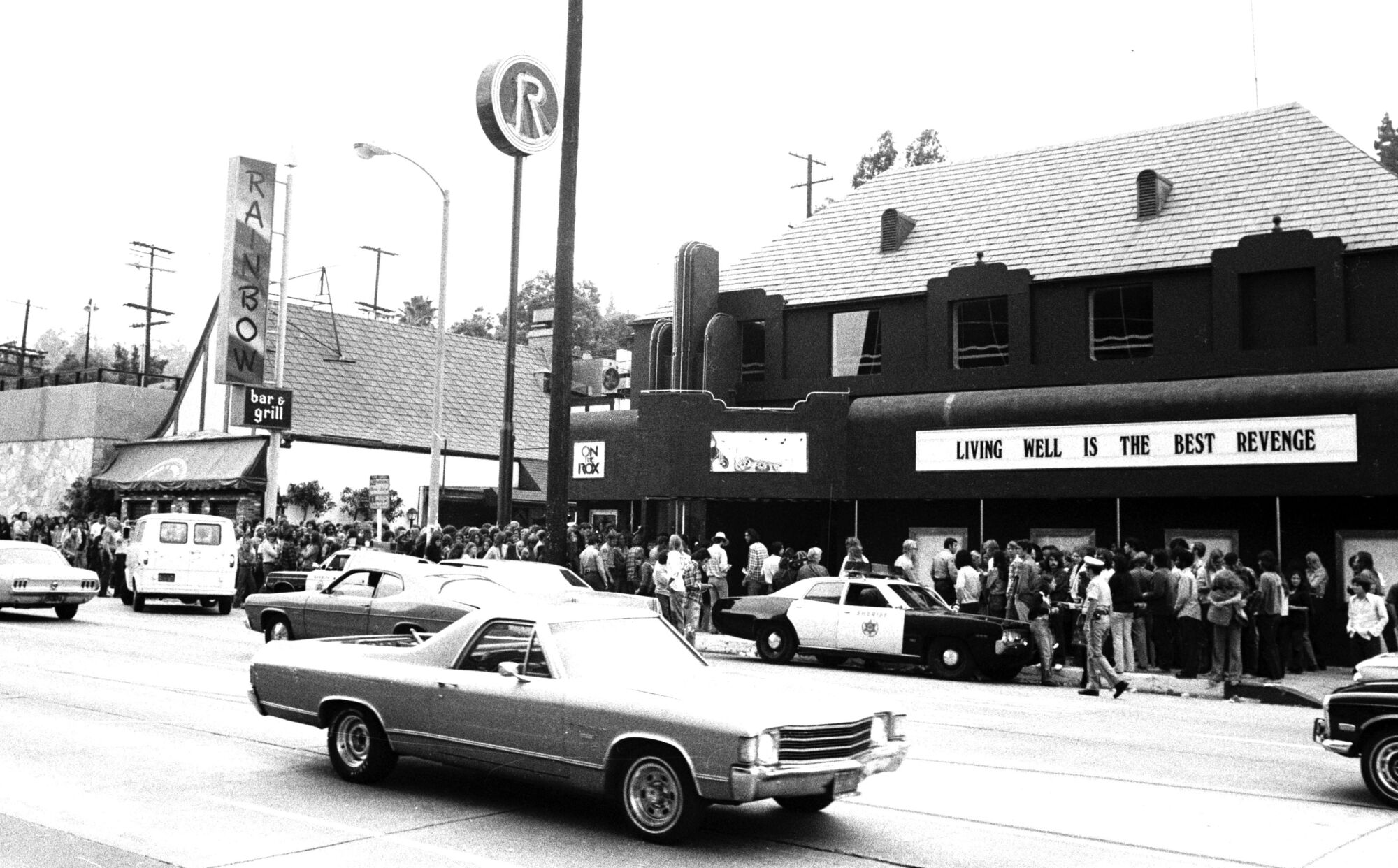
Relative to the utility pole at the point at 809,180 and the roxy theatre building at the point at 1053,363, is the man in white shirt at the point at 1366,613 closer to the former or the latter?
the roxy theatre building at the point at 1053,363

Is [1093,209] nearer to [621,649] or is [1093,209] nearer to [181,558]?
[181,558]

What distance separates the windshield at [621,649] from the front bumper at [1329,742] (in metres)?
4.76

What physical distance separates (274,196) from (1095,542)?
2465 cm

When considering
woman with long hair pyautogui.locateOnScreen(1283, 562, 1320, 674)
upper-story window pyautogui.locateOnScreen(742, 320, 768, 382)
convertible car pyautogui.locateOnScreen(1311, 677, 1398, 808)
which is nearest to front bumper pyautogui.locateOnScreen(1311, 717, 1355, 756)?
convertible car pyautogui.locateOnScreen(1311, 677, 1398, 808)

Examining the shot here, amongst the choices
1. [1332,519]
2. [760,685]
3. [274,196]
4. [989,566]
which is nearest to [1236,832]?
[760,685]

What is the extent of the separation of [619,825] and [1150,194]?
825 inches

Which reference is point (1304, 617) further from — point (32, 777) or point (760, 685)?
point (32, 777)

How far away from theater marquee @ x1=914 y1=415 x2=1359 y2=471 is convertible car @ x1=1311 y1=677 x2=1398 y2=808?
11.9m

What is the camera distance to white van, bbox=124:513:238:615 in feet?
82.8

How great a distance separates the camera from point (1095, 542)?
925 inches

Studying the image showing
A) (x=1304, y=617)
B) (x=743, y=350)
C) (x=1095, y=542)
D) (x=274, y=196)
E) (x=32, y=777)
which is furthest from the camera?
(x=274, y=196)

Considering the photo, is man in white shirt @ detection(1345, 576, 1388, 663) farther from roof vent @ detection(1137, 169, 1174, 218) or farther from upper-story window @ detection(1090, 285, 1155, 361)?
roof vent @ detection(1137, 169, 1174, 218)

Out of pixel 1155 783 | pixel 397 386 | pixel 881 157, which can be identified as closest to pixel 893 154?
pixel 881 157

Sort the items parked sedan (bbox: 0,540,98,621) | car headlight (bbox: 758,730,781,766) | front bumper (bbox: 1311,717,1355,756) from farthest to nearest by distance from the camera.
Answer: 1. parked sedan (bbox: 0,540,98,621)
2. front bumper (bbox: 1311,717,1355,756)
3. car headlight (bbox: 758,730,781,766)
